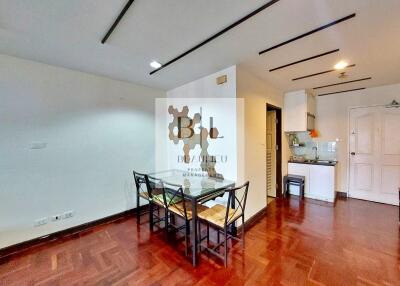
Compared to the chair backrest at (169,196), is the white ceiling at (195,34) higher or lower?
higher

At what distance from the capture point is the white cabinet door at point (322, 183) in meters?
3.66

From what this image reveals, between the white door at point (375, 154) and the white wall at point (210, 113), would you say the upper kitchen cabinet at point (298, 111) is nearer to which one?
the white door at point (375, 154)

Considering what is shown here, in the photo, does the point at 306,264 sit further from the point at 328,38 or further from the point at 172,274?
the point at 328,38

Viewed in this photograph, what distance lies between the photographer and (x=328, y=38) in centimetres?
189

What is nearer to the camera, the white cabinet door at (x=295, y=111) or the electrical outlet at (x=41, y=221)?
the electrical outlet at (x=41, y=221)

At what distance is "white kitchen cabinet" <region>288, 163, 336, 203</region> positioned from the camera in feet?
12.0

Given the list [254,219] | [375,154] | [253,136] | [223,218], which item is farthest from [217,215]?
[375,154]

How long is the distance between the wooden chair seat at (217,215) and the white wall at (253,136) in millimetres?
600

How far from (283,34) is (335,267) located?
7.99ft

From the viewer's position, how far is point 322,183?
12.4ft

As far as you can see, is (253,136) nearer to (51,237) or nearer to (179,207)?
(179,207)

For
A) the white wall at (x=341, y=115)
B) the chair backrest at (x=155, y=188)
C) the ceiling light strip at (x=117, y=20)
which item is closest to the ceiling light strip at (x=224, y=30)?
the ceiling light strip at (x=117, y=20)

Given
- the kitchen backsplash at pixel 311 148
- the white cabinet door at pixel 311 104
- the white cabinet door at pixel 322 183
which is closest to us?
the white cabinet door at pixel 322 183

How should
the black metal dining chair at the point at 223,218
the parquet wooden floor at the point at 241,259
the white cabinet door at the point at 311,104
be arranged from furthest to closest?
the white cabinet door at the point at 311,104 < the black metal dining chair at the point at 223,218 < the parquet wooden floor at the point at 241,259
